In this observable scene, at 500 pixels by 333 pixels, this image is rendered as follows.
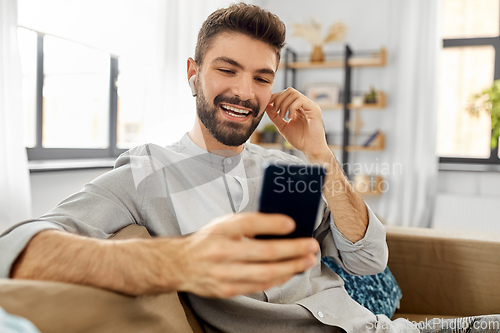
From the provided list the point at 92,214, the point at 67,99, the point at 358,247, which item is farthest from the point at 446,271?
the point at 67,99

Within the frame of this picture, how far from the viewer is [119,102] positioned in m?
2.61

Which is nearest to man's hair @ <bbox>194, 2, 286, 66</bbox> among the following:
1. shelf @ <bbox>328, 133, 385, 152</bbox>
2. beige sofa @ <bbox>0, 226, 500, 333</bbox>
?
beige sofa @ <bbox>0, 226, 500, 333</bbox>

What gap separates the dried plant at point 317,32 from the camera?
11.5 feet

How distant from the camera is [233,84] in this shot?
110cm

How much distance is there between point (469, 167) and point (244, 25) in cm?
288

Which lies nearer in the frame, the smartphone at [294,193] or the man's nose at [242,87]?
the smartphone at [294,193]

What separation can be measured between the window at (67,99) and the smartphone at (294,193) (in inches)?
73.4

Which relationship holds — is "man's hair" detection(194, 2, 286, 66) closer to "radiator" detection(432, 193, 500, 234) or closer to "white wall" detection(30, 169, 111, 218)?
"white wall" detection(30, 169, 111, 218)

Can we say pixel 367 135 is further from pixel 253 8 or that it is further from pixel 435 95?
pixel 253 8

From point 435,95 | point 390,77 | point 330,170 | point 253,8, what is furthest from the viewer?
point 390,77

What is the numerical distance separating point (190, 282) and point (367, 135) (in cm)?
333

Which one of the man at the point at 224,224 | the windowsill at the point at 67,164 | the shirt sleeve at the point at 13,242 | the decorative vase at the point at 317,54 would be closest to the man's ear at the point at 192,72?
the man at the point at 224,224

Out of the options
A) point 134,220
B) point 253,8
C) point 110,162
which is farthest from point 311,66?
point 134,220

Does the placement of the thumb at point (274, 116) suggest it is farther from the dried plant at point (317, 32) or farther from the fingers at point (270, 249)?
the dried plant at point (317, 32)
